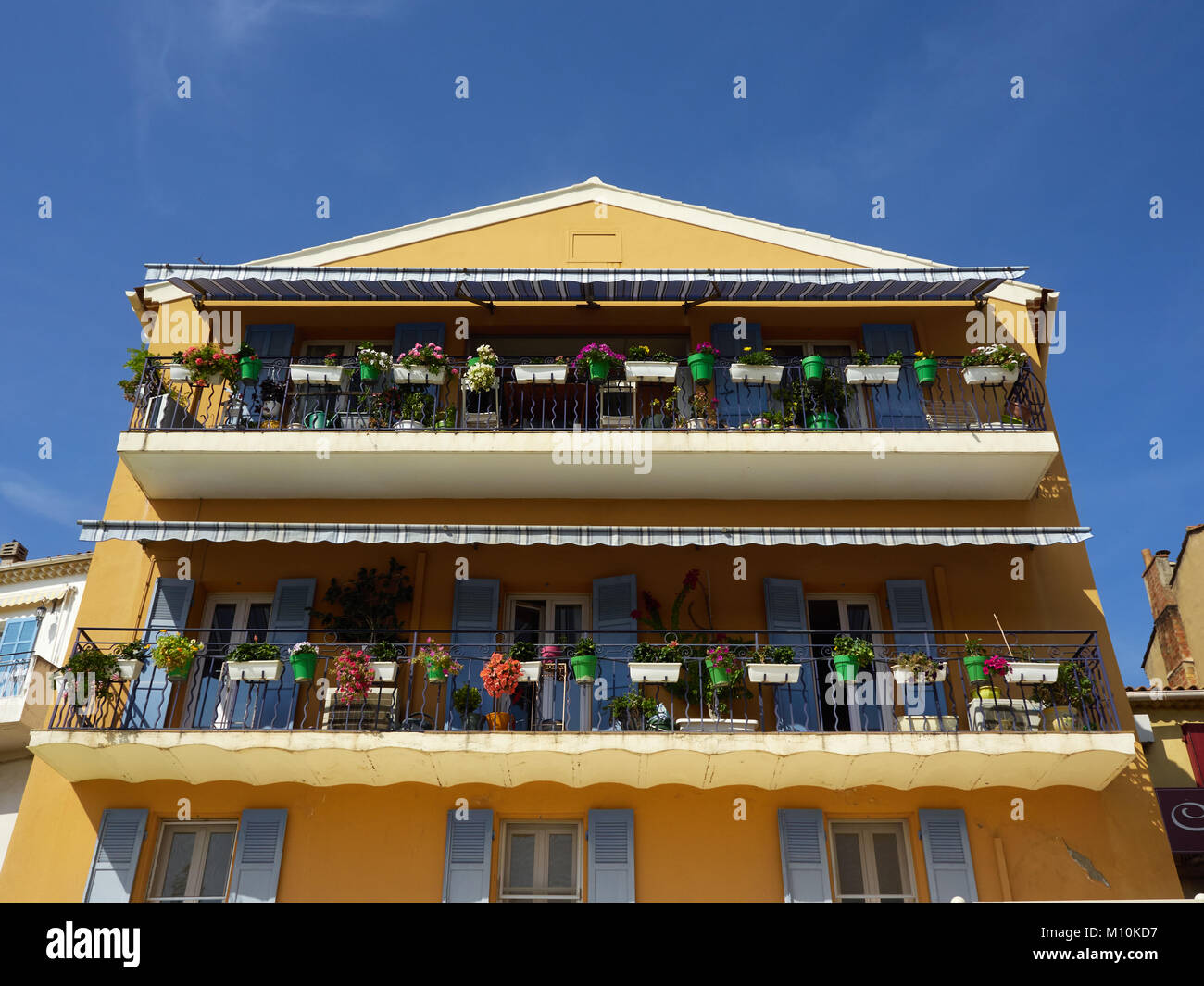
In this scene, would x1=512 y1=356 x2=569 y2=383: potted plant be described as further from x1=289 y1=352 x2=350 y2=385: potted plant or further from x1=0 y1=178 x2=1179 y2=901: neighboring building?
x1=289 y1=352 x2=350 y2=385: potted plant

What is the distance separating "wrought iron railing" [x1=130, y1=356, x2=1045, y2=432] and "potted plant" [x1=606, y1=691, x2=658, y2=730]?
311 cm

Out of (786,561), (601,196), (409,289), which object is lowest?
(786,561)

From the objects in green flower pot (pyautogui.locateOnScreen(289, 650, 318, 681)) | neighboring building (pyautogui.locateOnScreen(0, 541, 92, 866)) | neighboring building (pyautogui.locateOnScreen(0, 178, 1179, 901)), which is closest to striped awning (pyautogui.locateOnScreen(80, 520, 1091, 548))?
neighboring building (pyautogui.locateOnScreen(0, 178, 1179, 901))

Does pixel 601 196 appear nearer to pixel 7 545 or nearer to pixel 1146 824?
pixel 1146 824

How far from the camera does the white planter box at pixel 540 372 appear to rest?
12070 millimetres

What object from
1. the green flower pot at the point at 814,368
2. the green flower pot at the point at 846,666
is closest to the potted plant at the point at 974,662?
the green flower pot at the point at 846,666

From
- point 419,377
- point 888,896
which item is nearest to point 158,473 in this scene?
point 419,377

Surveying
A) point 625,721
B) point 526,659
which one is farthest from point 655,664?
point 526,659

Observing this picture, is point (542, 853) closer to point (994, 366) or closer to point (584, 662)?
point (584, 662)

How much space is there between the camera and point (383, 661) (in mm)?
10172

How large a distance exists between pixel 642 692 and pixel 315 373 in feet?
16.8

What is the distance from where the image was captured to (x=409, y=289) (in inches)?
501

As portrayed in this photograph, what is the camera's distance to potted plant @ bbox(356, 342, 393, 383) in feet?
39.9

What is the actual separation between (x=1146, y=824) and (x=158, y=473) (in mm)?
10631
